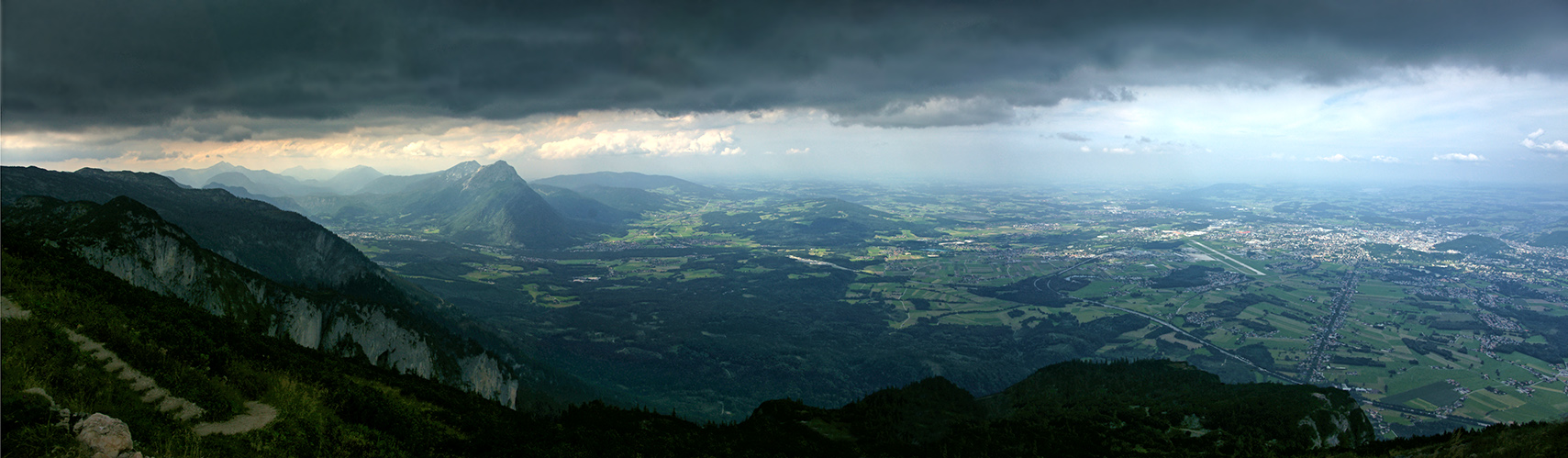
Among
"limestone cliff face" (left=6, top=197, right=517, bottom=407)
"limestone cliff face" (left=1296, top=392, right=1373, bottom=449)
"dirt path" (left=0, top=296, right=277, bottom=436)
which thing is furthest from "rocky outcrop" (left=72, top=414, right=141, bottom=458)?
"limestone cliff face" (left=1296, top=392, right=1373, bottom=449)

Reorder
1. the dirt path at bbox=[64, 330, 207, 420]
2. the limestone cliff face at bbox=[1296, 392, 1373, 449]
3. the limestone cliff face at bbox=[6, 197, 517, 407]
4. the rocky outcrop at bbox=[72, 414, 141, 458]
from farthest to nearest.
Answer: the limestone cliff face at bbox=[6, 197, 517, 407], the limestone cliff face at bbox=[1296, 392, 1373, 449], the dirt path at bbox=[64, 330, 207, 420], the rocky outcrop at bbox=[72, 414, 141, 458]

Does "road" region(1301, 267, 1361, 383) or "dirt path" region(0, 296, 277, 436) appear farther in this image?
"road" region(1301, 267, 1361, 383)

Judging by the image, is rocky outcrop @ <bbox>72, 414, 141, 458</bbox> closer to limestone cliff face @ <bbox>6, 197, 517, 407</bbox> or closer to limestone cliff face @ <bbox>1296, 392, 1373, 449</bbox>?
limestone cliff face @ <bbox>6, 197, 517, 407</bbox>

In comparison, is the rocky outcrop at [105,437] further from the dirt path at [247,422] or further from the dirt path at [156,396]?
the dirt path at [156,396]

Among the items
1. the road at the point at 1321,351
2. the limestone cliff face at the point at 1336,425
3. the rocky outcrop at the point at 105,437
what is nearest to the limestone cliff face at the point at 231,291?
the rocky outcrop at the point at 105,437

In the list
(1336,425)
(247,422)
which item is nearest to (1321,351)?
(1336,425)

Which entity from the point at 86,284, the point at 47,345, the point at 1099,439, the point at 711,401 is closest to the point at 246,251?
the point at 711,401

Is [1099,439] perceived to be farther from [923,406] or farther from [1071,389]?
[1071,389]

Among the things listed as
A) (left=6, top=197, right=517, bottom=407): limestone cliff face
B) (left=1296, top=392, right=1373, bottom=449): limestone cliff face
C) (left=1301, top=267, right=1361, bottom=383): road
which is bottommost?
(left=1301, top=267, right=1361, bottom=383): road

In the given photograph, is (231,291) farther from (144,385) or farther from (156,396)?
(156,396)
